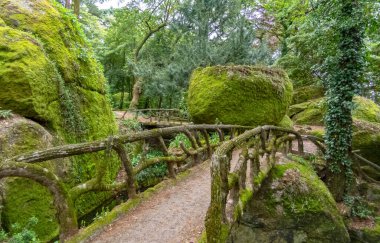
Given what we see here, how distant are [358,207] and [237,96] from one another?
19.2 ft

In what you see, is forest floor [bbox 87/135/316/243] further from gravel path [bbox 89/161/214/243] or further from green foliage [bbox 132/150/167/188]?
green foliage [bbox 132/150/167/188]

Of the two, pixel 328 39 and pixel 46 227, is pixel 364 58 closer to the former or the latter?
pixel 328 39

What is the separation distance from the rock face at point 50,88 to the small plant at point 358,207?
300 inches

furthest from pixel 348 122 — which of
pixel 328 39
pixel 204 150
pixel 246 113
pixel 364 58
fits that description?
pixel 204 150

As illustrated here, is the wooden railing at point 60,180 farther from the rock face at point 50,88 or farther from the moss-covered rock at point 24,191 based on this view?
the moss-covered rock at point 24,191

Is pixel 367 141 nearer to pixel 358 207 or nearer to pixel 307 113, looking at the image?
pixel 358 207

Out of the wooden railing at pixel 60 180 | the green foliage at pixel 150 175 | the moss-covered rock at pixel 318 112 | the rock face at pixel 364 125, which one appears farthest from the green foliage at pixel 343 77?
the wooden railing at pixel 60 180

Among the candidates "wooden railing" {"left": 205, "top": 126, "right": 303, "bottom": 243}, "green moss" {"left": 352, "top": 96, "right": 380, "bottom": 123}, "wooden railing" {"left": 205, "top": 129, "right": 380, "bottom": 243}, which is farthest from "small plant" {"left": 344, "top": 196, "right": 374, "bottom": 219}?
"green moss" {"left": 352, "top": 96, "right": 380, "bottom": 123}

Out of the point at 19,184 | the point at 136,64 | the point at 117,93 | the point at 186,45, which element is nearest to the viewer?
the point at 19,184

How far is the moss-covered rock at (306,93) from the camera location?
20.1 meters

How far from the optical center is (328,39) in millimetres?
8688

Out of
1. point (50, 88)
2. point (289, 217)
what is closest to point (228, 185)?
point (289, 217)

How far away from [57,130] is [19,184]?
190 cm

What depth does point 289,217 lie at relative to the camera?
7102 mm
